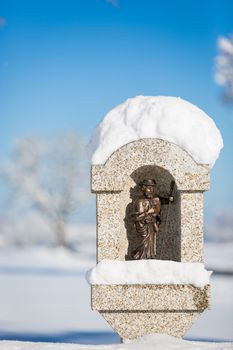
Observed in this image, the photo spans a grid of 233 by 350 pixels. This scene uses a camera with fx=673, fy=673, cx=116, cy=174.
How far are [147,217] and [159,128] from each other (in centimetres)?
110

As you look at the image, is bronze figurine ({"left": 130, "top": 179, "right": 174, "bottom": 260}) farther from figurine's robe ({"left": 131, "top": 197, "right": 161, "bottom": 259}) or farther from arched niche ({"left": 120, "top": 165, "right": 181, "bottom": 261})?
arched niche ({"left": 120, "top": 165, "right": 181, "bottom": 261})

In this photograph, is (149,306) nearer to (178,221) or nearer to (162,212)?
(178,221)

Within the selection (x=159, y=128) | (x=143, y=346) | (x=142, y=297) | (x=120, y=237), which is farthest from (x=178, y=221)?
(x=143, y=346)

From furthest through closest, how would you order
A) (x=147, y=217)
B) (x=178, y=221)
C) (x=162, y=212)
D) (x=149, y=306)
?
(x=162, y=212)
(x=147, y=217)
(x=178, y=221)
(x=149, y=306)

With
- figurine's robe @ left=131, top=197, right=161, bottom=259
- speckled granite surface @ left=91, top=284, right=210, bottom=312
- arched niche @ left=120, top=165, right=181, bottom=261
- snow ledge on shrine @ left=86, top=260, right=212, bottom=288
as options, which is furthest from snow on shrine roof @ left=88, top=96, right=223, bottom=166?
speckled granite surface @ left=91, top=284, right=210, bottom=312

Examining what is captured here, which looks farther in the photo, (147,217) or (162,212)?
(162,212)

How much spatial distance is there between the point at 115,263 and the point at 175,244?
0.91 meters

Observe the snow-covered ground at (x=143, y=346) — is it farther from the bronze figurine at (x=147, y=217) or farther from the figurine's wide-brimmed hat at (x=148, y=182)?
the figurine's wide-brimmed hat at (x=148, y=182)

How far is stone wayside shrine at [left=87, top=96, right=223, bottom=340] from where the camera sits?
24.5 ft

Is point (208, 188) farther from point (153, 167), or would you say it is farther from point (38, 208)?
point (38, 208)

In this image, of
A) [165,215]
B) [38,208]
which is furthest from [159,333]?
[38,208]

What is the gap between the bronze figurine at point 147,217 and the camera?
7.95m

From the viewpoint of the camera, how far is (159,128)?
7629 millimetres

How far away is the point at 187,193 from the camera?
7602mm
